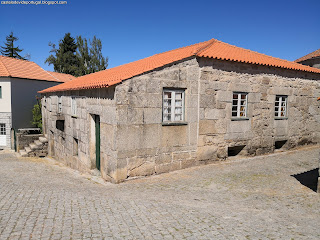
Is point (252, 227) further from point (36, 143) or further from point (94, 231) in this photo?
point (36, 143)

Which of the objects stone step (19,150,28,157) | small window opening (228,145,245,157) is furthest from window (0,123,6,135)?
small window opening (228,145,245,157)

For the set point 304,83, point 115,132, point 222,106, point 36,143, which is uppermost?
point 304,83

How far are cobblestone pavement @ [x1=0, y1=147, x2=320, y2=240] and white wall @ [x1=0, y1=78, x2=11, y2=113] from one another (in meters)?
14.3

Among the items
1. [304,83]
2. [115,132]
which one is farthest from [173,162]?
[304,83]

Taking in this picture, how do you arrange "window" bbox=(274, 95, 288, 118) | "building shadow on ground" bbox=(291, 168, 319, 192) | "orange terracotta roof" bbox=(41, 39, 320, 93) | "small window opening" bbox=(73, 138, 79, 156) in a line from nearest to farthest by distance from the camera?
"building shadow on ground" bbox=(291, 168, 319, 192) → "orange terracotta roof" bbox=(41, 39, 320, 93) → "window" bbox=(274, 95, 288, 118) → "small window opening" bbox=(73, 138, 79, 156)

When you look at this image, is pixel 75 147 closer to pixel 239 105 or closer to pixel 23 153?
pixel 23 153

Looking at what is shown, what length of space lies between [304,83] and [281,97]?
5.63 feet

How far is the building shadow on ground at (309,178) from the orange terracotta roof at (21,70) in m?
20.0

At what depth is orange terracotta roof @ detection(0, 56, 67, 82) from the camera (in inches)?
750

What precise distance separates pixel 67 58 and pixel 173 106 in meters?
33.1

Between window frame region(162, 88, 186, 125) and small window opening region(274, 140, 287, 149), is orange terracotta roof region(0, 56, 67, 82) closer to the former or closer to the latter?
window frame region(162, 88, 186, 125)

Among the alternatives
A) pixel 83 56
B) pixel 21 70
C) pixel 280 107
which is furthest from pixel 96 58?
pixel 280 107

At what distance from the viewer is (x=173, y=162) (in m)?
8.13

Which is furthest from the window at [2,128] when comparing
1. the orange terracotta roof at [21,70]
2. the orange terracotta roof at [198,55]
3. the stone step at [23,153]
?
the orange terracotta roof at [198,55]
